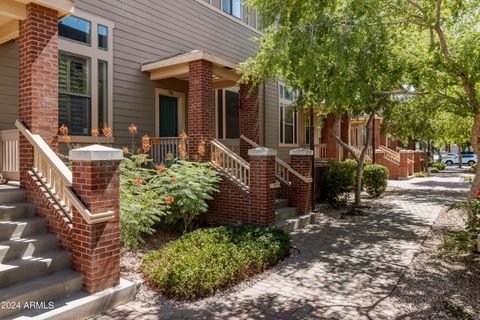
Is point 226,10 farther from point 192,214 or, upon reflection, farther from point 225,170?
point 192,214

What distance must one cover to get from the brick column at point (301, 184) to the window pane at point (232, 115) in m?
3.24

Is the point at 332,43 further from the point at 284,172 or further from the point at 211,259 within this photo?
the point at 284,172

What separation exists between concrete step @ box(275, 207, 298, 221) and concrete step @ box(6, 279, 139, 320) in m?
4.84

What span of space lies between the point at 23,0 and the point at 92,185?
308cm

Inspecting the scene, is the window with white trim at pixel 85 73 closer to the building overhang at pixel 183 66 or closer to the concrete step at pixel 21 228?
the building overhang at pixel 183 66

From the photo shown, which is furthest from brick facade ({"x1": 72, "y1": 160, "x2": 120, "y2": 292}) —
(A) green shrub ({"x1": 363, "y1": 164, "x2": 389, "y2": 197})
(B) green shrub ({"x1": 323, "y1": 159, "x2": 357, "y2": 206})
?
(A) green shrub ({"x1": 363, "y1": 164, "x2": 389, "y2": 197})

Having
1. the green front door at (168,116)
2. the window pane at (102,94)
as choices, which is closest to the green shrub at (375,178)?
the green front door at (168,116)

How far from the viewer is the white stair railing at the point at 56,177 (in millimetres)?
4375

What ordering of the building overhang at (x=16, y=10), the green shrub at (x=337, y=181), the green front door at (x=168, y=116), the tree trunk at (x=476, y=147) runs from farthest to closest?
the green shrub at (x=337, y=181)
the green front door at (x=168, y=116)
the tree trunk at (x=476, y=147)
the building overhang at (x=16, y=10)

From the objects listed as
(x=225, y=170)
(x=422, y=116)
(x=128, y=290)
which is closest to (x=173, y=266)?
(x=128, y=290)

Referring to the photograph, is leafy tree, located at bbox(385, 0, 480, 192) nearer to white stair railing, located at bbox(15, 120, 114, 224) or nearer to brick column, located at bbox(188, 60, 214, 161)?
brick column, located at bbox(188, 60, 214, 161)

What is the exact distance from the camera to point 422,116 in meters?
12.6

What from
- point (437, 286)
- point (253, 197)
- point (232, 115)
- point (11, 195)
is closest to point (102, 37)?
point (11, 195)

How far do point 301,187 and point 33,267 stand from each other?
7018mm
